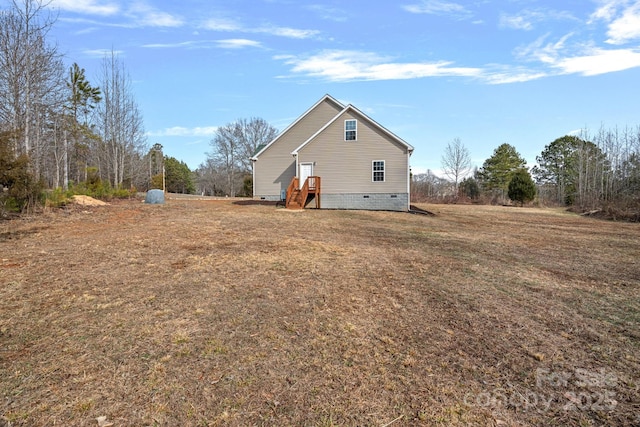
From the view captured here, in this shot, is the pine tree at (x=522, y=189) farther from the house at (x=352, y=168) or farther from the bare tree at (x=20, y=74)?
the bare tree at (x=20, y=74)

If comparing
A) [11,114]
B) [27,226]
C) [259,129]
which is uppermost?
[259,129]

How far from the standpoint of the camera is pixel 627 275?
555 cm

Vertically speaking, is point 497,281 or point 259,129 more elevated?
point 259,129

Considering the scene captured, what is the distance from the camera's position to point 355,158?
58.0 feet

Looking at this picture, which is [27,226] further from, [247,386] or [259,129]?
[259,129]

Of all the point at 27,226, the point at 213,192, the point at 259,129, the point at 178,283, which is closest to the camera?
the point at 178,283

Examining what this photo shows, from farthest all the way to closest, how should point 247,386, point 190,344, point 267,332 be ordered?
point 267,332 → point 190,344 → point 247,386

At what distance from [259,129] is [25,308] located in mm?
48154

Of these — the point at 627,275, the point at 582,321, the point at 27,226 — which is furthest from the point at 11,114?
the point at 627,275

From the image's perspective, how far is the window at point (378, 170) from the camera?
17.5 metres

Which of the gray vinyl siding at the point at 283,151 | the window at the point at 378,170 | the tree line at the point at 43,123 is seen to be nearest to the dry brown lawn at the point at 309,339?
the tree line at the point at 43,123

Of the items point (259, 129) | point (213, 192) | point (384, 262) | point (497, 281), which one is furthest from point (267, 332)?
point (213, 192)

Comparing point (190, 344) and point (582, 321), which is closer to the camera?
point (190, 344)

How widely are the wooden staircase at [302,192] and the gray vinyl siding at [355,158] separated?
0.46 m
